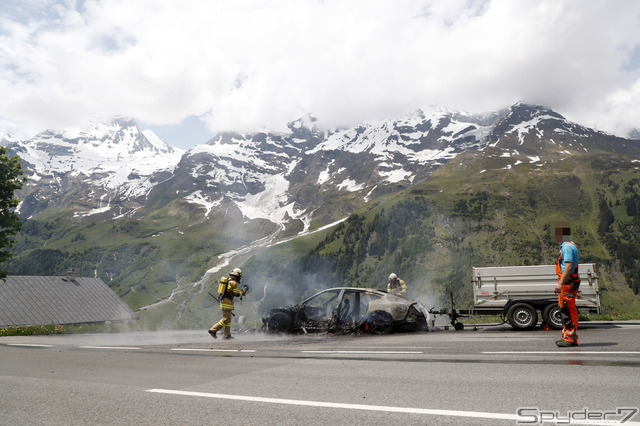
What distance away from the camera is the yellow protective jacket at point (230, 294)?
1466 cm

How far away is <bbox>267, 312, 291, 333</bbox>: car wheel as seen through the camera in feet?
48.2

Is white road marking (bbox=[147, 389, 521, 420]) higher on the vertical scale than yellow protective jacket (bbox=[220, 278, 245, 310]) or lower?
lower

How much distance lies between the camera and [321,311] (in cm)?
1466

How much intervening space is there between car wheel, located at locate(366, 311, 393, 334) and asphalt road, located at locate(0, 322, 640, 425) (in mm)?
3433

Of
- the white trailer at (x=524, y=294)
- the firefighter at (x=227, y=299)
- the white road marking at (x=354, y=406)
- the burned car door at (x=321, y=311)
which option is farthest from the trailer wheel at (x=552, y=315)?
the white road marking at (x=354, y=406)

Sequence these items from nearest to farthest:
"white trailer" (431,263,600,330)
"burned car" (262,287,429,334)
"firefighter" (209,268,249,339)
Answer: "white trailer" (431,263,600,330) < "burned car" (262,287,429,334) < "firefighter" (209,268,249,339)

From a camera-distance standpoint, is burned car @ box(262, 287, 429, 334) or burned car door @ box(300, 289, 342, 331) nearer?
burned car @ box(262, 287, 429, 334)

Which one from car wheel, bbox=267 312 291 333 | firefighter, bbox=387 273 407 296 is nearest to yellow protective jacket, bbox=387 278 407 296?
firefighter, bbox=387 273 407 296

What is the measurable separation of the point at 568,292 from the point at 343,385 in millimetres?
5533

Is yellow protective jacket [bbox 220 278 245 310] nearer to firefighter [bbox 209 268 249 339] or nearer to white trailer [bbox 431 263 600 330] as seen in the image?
firefighter [bbox 209 268 249 339]

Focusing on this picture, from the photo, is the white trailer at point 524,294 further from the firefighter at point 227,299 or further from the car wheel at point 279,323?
the firefighter at point 227,299

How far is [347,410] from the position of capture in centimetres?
465

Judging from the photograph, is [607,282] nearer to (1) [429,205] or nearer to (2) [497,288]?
(1) [429,205]

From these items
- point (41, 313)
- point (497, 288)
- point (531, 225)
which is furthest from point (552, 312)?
point (531, 225)
